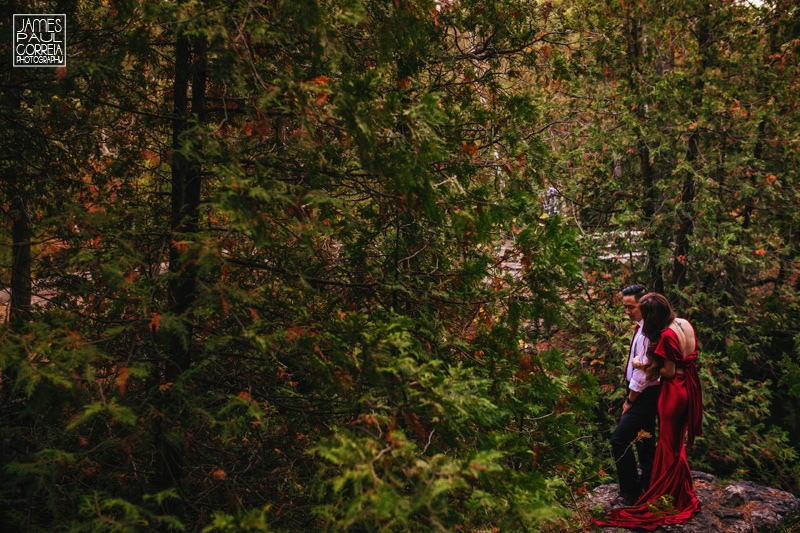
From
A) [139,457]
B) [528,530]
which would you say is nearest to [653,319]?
[528,530]

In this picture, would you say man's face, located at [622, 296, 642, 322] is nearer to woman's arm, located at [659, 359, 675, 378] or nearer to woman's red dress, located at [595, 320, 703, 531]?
woman's red dress, located at [595, 320, 703, 531]

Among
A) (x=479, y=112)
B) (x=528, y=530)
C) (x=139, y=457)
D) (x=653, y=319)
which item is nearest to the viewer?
(x=528, y=530)

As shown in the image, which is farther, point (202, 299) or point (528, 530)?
point (202, 299)

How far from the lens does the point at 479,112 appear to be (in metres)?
4.00

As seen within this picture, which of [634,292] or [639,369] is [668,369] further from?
[634,292]

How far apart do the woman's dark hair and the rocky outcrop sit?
144 cm

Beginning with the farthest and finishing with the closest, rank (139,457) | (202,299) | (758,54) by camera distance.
→ (758,54)
(139,457)
(202,299)

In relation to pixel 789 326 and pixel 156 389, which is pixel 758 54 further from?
pixel 156 389

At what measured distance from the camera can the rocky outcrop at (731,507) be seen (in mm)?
5031

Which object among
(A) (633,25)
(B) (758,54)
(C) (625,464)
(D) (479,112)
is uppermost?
(A) (633,25)

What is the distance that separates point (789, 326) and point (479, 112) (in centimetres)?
695

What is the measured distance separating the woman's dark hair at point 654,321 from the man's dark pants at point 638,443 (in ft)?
0.97

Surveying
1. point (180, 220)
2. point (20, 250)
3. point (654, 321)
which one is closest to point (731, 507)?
point (654, 321)

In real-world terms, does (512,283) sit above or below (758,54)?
below
